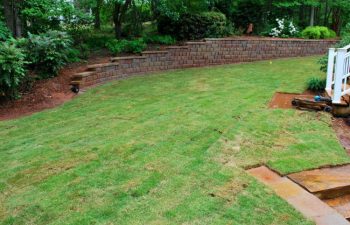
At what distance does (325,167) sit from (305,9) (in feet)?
36.8

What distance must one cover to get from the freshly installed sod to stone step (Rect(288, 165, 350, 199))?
13 centimetres

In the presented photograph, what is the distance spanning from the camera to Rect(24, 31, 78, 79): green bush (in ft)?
22.5

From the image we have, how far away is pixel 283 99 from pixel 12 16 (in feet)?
18.8

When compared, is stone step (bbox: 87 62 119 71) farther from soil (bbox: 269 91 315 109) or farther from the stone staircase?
the stone staircase

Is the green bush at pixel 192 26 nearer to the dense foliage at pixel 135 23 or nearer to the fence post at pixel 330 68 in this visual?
the dense foliage at pixel 135 23

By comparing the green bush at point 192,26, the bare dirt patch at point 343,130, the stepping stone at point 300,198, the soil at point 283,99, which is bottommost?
the stepping stone at point 300,198

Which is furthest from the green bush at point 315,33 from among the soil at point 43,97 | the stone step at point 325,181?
the stone step at point 325,181

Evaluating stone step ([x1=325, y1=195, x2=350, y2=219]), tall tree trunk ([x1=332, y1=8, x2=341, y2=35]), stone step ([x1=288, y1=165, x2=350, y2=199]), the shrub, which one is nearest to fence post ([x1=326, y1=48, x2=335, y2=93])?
stone step ([x1=288, y1=165, x2=350, y2=199])

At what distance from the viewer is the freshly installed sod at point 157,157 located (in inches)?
114

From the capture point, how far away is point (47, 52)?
6.89 meters

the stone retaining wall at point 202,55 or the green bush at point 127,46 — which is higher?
the green bush at point 127,46

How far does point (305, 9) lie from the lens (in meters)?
13.5

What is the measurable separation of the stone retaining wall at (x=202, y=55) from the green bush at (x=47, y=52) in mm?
459

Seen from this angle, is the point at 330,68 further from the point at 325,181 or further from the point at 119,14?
the point at 119,14
